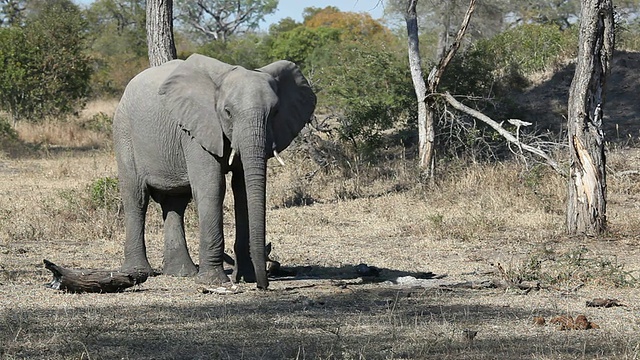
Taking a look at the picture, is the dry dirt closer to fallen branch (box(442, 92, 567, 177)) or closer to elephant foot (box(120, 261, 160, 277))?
elephant foot (box(120, 261, 160, 277))

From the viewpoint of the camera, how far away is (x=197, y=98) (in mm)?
9672

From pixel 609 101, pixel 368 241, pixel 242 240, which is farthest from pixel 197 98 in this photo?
pixel 609 101

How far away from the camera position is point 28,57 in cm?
2561

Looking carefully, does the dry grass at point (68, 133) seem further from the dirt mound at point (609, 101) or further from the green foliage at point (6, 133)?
the dirt mound at point (609, 101)

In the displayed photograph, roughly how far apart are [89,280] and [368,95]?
36.1 feet

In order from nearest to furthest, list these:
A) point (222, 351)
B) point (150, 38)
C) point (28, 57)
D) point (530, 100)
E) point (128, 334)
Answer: point (222, 351)
point (128, 334)
point (150, 38)
point (530, 100)
point (28, 57)

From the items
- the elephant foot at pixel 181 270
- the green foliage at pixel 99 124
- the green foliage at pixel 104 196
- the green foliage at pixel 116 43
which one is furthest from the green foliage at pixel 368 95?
the green foliage at pixel 116 43

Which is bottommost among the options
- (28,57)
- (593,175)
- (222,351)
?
(222,351)

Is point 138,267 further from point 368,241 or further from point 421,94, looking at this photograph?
point 421,94

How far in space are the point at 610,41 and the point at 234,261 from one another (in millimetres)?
5567

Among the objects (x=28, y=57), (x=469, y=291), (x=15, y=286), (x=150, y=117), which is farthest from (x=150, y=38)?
(x=28, y=57)

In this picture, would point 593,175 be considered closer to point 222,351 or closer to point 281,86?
point 281,86

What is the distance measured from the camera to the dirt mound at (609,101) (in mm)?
20406

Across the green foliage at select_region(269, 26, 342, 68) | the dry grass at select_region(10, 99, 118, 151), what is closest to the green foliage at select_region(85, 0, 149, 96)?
the green foliage at select_region(269, 26, 342, 68)
